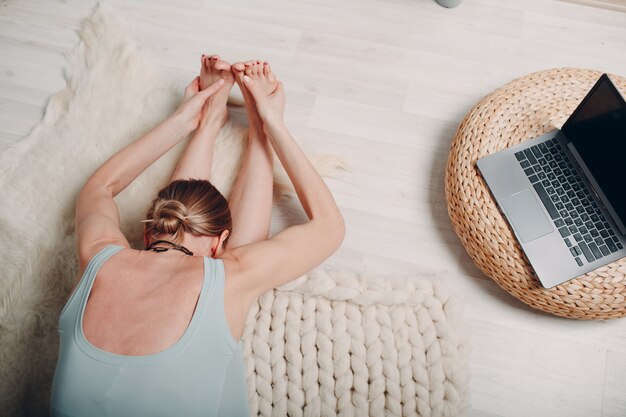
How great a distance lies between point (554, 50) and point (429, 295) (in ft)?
3.02

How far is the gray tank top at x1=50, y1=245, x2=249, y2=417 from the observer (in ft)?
2.94

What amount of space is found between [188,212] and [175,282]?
0.49 ft

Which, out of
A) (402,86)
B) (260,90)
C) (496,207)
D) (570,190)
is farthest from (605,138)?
(260,90)

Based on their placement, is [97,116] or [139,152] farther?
[97,116]

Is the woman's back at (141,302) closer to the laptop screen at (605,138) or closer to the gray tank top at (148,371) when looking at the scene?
the gray tank top at (148,371)

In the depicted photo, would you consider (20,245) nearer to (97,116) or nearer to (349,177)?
(97,116)

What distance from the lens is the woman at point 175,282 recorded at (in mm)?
905

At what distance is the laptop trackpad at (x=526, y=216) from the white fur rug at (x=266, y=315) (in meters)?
0.25

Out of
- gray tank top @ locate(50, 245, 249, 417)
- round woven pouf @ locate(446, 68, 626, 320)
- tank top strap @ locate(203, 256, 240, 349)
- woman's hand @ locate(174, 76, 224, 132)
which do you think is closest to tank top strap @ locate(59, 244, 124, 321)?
gray tank top @ locate(50, 245, 249, 417)

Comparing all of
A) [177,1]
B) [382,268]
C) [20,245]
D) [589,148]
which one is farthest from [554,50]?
[20,245]

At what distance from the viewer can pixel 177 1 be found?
172 cm

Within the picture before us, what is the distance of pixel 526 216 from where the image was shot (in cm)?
121

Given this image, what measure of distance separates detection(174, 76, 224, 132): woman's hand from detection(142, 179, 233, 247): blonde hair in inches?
14.5

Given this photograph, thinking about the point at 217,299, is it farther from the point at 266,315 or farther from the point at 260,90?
the point at 260,90
